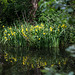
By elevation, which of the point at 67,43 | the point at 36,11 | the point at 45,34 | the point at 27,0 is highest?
the point at 27,0

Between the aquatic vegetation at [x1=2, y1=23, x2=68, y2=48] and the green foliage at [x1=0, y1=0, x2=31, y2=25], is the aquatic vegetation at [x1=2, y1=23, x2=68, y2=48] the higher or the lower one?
the lower one

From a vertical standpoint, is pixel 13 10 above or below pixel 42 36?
above

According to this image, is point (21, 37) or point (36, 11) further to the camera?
point (36, 11)

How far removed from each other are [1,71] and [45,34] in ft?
8.87

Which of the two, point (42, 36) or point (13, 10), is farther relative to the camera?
point (13, 10)

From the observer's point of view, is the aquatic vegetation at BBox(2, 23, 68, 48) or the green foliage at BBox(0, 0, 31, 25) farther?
the green foliage at BBox(0, 0, 31, 25)

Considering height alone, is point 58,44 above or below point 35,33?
below

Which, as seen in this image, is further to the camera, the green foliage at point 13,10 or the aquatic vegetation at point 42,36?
the green foliage at point 13,10

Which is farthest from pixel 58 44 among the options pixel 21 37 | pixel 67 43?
pixel 21 37

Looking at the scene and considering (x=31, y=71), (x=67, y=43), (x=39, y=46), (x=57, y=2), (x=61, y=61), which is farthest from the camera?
(x=67, y=43)

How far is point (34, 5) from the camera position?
9.56 m

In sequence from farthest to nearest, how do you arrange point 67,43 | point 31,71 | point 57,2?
point 67,43
point 31,71
point 57,2

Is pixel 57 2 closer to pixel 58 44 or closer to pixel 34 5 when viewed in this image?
pixel 58 44

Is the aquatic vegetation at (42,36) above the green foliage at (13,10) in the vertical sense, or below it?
below
